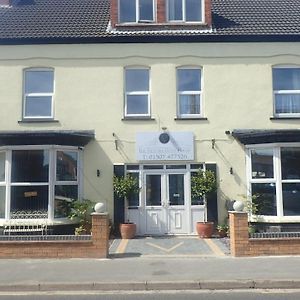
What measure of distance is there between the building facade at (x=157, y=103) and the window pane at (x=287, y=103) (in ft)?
0.11

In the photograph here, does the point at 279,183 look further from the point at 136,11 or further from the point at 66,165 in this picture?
the point at 136,11

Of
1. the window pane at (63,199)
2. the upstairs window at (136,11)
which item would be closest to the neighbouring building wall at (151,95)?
the window pane at (63,199)

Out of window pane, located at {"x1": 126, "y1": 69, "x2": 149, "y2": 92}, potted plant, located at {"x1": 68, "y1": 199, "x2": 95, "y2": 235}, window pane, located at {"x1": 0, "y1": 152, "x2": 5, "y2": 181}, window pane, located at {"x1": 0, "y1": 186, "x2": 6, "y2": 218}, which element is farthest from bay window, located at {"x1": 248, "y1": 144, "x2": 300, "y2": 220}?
window pane, located at {"x1": 0, "y1": 152, "x2": 5, "y2": 181}

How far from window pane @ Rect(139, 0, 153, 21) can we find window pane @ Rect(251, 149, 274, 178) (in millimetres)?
6269

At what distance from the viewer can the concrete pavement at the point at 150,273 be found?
27.0 ft

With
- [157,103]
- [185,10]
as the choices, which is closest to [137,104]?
[157,103]

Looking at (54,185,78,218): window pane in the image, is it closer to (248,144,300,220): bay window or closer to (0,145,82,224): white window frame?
(0,145,82,224): white window frame

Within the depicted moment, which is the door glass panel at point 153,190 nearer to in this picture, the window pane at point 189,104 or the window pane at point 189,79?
the window pane at point 189,104

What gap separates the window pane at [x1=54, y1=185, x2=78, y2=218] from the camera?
13.9 metres

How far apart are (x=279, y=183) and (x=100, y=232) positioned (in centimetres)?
630

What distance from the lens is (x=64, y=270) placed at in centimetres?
941

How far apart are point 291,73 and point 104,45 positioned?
6.69 metres

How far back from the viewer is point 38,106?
600 inches

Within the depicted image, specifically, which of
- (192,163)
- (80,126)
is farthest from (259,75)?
(80,126)
